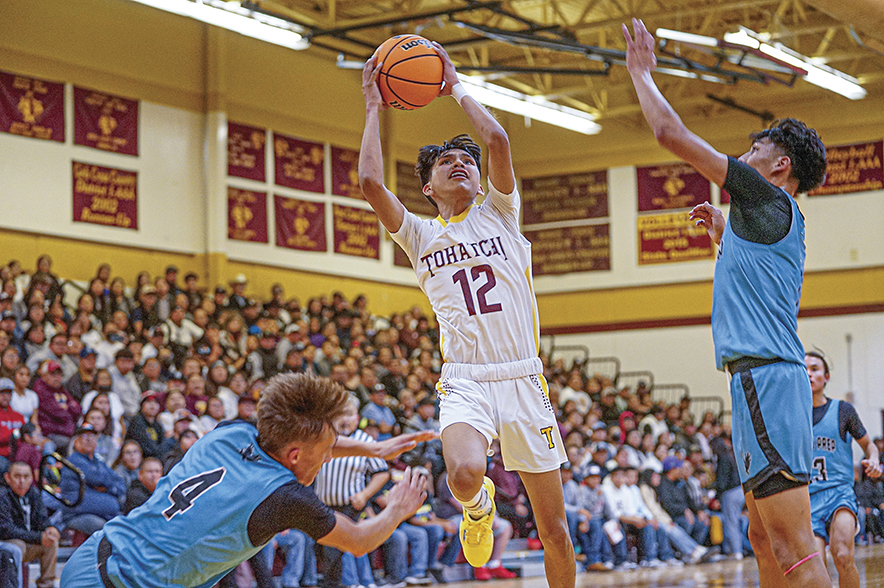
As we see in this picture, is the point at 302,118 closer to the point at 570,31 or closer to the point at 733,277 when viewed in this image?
the point at 570,31

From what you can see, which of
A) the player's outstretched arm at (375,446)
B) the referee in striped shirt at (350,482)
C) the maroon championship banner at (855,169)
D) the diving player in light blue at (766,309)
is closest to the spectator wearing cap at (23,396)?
the referee in striped shirt at (350,482)

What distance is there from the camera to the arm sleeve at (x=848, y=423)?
7.05 metres

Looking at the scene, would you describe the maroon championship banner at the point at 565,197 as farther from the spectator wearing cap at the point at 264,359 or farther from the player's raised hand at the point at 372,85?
the player's raised hand at the point at 372,85

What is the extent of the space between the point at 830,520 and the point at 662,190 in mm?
16871

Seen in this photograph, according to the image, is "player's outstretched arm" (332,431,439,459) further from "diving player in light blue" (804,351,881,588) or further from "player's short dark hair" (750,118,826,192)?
"diving player in light blue" (804,351,881,588)

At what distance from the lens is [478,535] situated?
5.51 m

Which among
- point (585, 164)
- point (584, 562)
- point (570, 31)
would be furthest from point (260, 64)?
point (584, 562)

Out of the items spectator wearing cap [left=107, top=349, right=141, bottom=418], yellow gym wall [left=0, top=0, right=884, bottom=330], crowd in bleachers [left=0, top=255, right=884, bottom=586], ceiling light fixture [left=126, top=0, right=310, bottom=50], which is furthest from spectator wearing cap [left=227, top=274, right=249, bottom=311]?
spectator wearing cap [left=107, top=349, right=141, bottom=418]

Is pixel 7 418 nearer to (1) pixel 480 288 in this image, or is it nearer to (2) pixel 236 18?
(1) pixel 480 288

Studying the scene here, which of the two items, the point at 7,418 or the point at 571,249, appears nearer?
the point at 7,418

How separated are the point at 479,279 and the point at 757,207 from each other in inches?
61.2

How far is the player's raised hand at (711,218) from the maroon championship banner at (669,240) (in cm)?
1775

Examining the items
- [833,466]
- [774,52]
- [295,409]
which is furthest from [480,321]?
[774,52]

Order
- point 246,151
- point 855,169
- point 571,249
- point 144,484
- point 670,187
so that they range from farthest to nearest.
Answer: point 571,249 → point 670,187 → point 855,169 → point 246,151 → point 144,484
